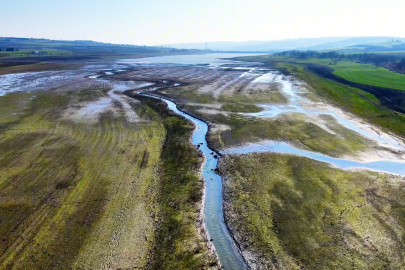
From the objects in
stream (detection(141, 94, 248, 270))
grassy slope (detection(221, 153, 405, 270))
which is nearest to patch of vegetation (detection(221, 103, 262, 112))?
stream (detection(141, 94, 248, 270))

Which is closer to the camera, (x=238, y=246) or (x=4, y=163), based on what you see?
(x=238, y=246)

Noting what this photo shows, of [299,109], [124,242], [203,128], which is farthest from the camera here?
[299,109]

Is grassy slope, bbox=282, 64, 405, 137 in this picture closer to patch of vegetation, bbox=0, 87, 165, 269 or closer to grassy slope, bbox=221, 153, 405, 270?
grassy slope, bbox=221, 153, 405, 270

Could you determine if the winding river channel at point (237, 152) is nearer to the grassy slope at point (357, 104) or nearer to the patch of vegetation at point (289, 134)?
the patch of vegetation at point (289, 134)

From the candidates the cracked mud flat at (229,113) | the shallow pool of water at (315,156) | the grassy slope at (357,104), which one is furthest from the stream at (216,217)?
the grassy slope at (357,104)

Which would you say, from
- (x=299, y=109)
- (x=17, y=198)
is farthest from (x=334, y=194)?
(x=299, y=109)

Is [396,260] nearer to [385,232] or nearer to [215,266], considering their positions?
[385,232]

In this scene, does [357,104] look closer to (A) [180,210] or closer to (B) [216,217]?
(B) [216,217]
